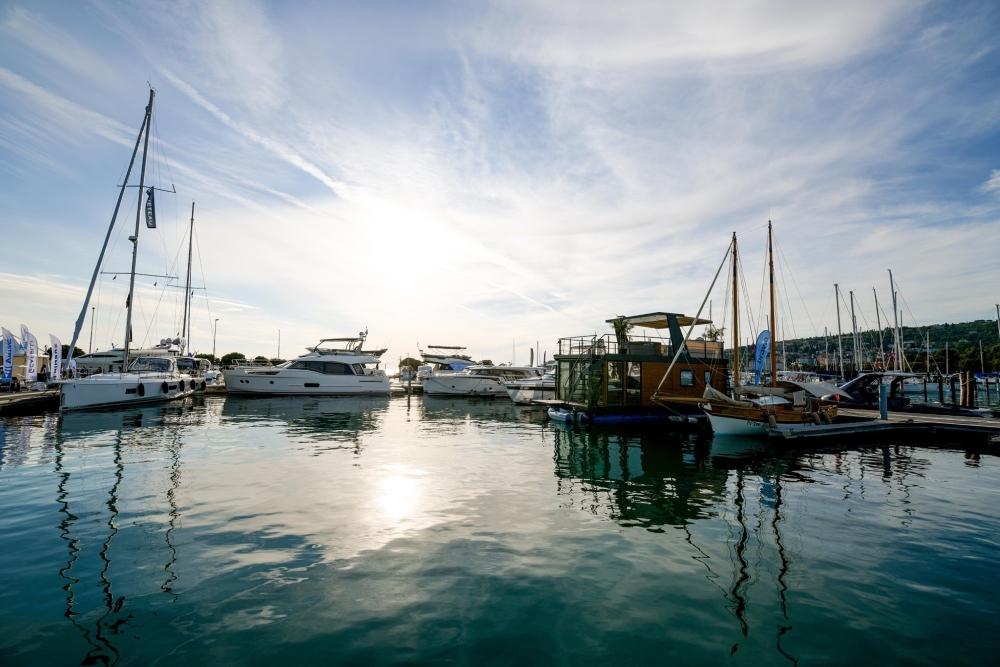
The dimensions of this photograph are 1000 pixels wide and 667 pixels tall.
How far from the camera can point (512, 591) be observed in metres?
6.99

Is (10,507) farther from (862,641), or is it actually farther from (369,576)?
(862,641)

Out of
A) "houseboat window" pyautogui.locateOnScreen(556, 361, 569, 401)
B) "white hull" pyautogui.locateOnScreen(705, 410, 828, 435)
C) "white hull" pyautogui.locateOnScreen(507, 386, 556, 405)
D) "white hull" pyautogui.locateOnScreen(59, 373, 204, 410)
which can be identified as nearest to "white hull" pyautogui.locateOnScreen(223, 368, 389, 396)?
"white hull" pyautogui.locateOnScreen(59, 373, 204, 410)

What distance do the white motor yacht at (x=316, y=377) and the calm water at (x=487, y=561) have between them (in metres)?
27.2

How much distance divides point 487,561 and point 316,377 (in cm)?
4071

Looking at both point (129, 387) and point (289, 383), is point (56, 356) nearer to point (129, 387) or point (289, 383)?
point (129, 387)

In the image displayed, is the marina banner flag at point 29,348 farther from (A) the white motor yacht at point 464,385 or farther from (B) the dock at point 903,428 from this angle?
(B) the dock at point 903,428

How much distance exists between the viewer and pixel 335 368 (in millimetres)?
46781

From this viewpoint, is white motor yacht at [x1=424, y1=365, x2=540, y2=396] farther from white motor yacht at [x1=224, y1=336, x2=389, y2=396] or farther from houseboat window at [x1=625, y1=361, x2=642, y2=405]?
houseboat window at [x1=625, y1=361, x2=642, y2=405]

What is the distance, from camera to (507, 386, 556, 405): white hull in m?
43.4

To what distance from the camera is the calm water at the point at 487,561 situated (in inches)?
224

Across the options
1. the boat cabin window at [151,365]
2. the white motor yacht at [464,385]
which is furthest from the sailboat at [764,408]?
the boat cabin window at [151,365]

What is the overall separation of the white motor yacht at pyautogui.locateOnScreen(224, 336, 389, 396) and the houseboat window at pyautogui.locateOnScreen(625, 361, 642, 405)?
2732 centimetres

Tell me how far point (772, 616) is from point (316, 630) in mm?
5727

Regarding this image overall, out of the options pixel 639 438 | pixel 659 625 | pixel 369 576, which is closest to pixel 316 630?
pixel 369 576
